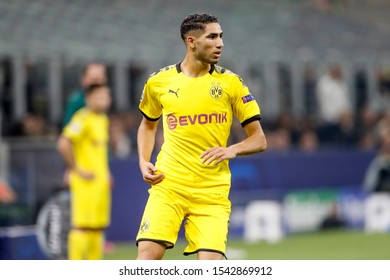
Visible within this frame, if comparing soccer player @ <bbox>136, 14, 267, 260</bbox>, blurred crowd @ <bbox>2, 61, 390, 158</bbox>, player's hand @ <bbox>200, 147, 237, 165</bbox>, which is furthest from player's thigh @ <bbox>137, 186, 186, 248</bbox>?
blurred crowd @ <bbox>2, 61, 390, 158</bbox>

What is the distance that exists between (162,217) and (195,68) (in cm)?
109

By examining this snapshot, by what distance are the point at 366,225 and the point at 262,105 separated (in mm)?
3125

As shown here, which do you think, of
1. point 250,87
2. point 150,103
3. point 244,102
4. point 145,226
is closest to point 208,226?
point 145,226

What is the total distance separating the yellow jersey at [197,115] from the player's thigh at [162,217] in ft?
0.40

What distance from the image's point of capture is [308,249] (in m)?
17.8

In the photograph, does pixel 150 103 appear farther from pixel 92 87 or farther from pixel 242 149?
pixel 92 87

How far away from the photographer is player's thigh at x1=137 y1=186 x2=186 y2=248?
9.36 m

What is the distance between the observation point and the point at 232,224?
64.9 ft

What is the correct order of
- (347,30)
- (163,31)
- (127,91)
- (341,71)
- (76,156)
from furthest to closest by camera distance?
(347,30)
(341,71)
(163,31)
(127,91)
(76,156)

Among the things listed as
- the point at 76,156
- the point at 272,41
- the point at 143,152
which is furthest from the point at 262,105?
the point at 143,152

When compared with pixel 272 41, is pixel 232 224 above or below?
below
